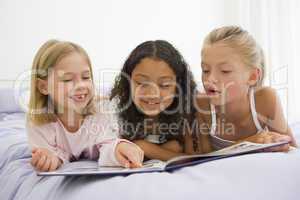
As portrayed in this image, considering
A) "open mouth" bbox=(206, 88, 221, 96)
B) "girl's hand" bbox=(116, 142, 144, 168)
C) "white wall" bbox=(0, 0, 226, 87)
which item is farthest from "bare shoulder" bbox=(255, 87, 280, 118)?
"white wall" bbox=(0, 0, 226, 87)

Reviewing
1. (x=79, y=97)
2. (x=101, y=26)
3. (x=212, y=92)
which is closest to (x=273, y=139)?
(x=212, y=92)

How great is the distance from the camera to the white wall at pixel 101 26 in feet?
7.12

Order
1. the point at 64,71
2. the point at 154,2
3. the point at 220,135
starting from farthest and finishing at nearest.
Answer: the point at 154,2
the point at 220,135
the point at 64,71

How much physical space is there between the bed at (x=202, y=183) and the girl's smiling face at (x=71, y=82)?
0.92 ft

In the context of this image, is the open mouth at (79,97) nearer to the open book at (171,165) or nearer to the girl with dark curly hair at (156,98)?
the girl with dark curly hair at (156,98)

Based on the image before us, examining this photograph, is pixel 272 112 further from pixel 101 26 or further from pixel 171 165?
pixel 101 26

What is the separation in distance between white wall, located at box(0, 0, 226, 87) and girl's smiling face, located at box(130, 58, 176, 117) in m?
1.11

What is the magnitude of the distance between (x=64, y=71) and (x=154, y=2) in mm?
1798

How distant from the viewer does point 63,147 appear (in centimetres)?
99

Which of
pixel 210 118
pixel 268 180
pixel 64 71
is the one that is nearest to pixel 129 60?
pixel 64 71

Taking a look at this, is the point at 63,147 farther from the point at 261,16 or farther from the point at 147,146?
the point at 261,16

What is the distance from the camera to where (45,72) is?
0.95 metres

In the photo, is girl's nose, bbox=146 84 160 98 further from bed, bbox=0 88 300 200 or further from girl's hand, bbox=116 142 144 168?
bed, bbox=0 88 300 200

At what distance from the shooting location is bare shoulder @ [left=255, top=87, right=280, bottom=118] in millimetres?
1047
